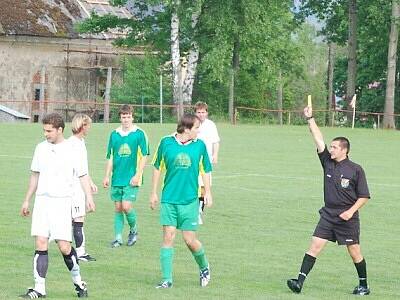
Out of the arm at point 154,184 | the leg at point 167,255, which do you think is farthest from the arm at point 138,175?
the leg at point 167,255

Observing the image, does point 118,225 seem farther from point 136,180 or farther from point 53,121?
point 53,121

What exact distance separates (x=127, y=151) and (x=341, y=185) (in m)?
4.24

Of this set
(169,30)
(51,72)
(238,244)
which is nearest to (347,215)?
(238,244)

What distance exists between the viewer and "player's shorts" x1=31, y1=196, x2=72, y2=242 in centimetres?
1131

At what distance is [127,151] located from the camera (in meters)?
15.7

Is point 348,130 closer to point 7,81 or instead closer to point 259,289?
point 7,81

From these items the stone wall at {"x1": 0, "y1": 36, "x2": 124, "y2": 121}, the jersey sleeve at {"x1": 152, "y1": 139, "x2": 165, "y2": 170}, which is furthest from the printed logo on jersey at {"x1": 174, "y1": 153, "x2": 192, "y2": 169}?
the stone wall at {"x1": 0, "y1": 36, "x2": 124, "y2": 121}

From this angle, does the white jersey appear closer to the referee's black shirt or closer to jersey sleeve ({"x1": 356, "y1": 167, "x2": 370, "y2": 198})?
the referee's black shirt

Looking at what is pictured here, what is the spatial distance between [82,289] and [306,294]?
2369 mm

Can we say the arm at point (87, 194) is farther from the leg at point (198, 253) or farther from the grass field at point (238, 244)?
the leg at point (198, 253)

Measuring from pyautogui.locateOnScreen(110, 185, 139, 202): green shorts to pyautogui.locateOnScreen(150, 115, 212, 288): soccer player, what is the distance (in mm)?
3215

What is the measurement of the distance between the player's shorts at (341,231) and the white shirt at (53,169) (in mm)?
2780

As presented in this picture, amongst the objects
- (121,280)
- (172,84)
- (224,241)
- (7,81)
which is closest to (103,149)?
(224,241)

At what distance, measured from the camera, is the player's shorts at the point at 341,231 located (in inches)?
486
